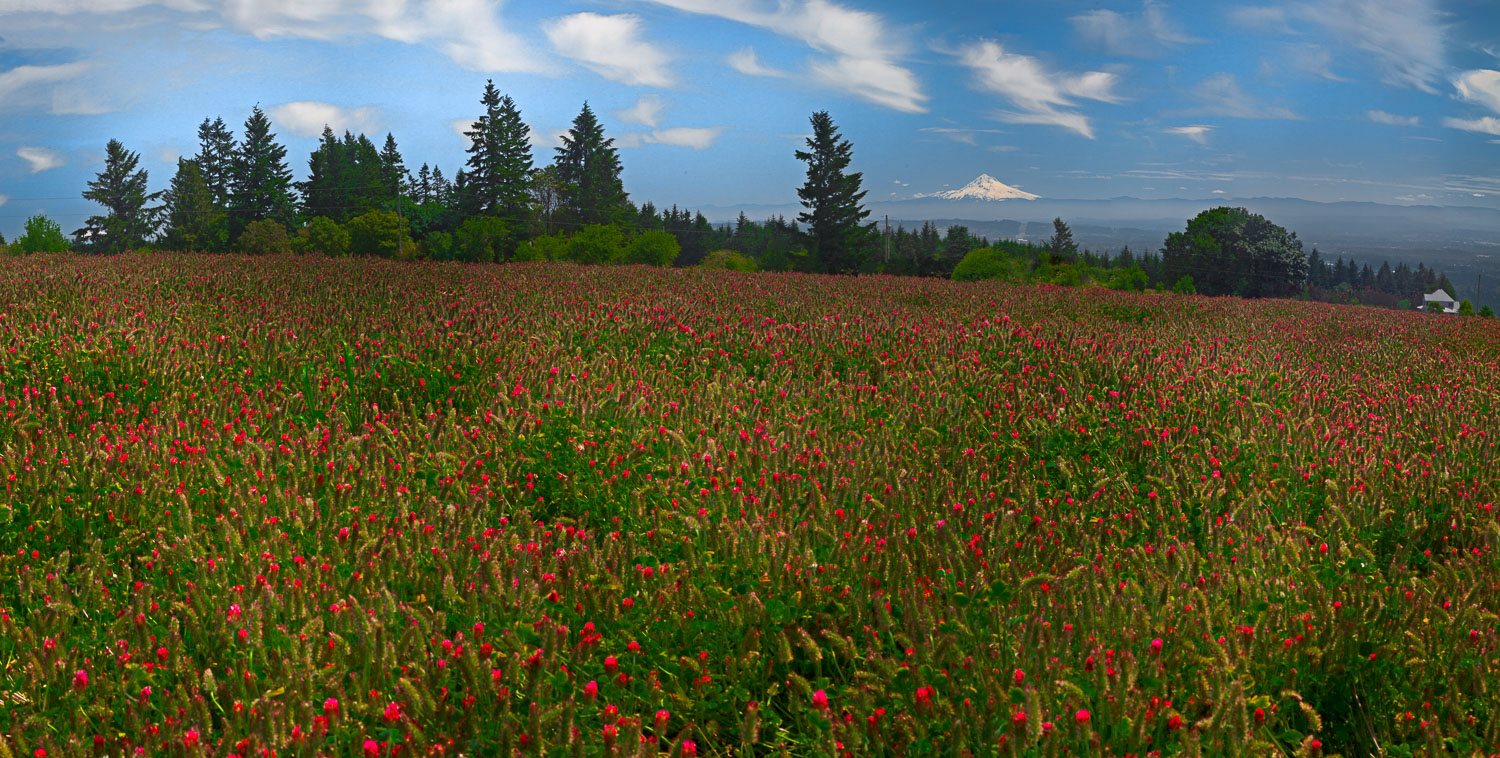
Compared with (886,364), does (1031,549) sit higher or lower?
lower

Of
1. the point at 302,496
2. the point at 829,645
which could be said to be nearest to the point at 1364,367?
the point at 829,645

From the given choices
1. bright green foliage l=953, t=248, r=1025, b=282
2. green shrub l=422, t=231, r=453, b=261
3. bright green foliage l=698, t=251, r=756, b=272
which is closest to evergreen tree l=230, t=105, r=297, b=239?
green shrub l=422, t=231, r=453, b=261

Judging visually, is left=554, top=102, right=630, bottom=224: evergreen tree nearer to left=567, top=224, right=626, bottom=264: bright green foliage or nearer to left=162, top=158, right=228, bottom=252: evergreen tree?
left=567, top=224, right=626, bottom=264: bright green foliage

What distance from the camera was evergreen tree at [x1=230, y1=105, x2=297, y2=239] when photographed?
72.9 meters

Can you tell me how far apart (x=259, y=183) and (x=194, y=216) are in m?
5.69

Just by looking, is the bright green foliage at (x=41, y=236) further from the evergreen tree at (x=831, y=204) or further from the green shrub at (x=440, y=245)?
the evergreen tree at (x=831, y=204)

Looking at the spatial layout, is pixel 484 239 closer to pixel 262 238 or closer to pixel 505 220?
pixel 505 220

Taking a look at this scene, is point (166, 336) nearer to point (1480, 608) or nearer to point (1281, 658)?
point (1281, 658)

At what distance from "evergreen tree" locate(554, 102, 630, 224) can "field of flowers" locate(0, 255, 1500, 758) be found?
66162 millimetres

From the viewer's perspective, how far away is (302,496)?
338cm

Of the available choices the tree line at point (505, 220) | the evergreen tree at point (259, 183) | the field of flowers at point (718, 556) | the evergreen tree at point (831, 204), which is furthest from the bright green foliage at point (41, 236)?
the field of flowers at point (718, 556)

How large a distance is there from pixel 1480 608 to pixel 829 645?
1.95 m

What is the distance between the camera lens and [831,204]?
205ft

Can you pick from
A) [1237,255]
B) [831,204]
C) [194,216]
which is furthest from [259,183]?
[1237,255]
